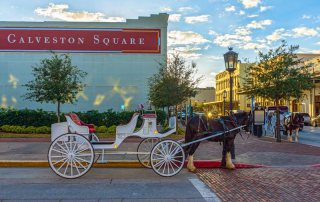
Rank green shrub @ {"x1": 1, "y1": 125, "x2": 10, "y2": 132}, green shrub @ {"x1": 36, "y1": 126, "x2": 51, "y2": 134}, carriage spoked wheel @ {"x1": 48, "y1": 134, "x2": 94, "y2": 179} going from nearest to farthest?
1. carriage spoked wheel @ {"x1": 48, "y1": 134, "x2": 94, "y2": 179}
2. green shrub @ {"x1": 36, "y1": 126, "x2": 51, "y2": 134}
3. green shrub @ {"x1": 1, "y1": 125, "x2": 10, "y2": 132}

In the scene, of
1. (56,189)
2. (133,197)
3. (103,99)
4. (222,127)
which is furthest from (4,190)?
(103,99)

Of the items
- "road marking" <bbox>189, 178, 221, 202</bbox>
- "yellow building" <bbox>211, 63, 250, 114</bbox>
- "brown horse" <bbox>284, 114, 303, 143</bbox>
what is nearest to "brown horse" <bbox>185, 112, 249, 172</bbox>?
"road marking" <bbox>189, 178, 221, 202</bbox>

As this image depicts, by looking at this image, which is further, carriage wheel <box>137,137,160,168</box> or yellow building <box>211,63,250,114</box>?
yellow building <box>211,63,250,114</box>

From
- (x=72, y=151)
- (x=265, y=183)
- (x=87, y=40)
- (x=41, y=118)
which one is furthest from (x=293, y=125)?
(x=87, y=40)

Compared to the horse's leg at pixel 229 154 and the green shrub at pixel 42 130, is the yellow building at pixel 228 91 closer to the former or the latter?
the green shrub at pixel 42 130

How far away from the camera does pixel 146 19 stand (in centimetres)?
3522

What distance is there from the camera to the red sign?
3466 cm

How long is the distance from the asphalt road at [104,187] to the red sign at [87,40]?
25649 mm

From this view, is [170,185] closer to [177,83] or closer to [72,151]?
[72,151]

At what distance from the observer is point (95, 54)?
35.2 m

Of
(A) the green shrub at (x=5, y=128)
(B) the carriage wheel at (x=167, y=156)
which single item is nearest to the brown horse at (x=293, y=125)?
(B) the carriage wheel at (x=167, y=156)

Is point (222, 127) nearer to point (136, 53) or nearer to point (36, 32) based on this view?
point (136, 53)

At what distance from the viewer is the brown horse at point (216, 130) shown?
10234 millimetres

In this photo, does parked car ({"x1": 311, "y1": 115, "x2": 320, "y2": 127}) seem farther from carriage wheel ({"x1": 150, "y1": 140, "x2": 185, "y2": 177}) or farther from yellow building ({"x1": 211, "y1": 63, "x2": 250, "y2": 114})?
yellow building ({"x1": 211, "y1": 63, "x2": 250, "y2": 114})
